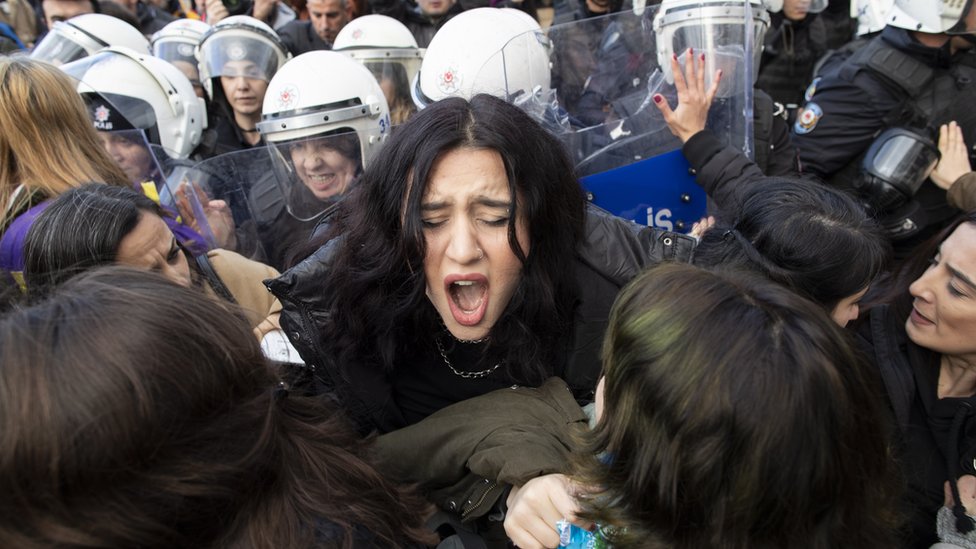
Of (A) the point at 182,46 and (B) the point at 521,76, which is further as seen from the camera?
(A) the point at 182,46

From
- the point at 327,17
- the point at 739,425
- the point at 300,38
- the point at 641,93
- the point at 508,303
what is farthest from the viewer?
the point at 300,38

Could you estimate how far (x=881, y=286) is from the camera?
2.15 metres

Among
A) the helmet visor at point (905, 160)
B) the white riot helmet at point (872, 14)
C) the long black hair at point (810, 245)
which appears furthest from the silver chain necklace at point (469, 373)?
the white riot helmet at point (872, 14)

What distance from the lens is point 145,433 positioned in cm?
109

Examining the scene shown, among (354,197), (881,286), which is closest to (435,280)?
(354,197)

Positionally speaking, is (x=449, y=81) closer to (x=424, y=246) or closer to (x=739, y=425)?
(x=424, y=246)

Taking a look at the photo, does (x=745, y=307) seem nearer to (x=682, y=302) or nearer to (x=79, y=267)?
(x=682, y=302)

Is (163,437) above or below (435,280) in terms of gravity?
above

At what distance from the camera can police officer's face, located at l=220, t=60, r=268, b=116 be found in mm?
4324

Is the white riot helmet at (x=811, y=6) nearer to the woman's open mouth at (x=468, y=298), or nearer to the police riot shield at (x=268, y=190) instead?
the police riot shield at (x=268, y=190)

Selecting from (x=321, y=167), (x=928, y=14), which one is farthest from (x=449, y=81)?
(x=928, y=14)

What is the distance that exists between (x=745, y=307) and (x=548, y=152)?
99 cm

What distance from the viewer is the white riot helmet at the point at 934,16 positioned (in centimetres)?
317

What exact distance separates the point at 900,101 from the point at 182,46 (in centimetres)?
453
